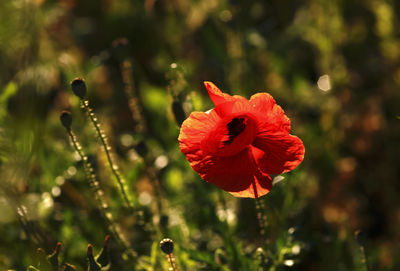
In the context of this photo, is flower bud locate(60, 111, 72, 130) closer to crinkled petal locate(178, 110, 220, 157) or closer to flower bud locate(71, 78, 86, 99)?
flower bud locate(71, 78, 86, 99)

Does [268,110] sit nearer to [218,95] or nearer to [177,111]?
[218,95]

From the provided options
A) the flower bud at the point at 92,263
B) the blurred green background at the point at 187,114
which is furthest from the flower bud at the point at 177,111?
the flower bud at the point at 92,263

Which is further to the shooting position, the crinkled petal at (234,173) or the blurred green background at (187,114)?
the blurred green background at (187,114)

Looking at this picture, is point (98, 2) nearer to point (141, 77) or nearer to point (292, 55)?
point (141, 77)

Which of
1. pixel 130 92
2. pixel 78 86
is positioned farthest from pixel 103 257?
pixel 130 92

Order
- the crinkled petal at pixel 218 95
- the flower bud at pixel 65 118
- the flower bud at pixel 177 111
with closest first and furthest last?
the crinkled petal at pixel 218 95 → the flower bud at pixel 65 118 → the flower bud at pixel 177 111

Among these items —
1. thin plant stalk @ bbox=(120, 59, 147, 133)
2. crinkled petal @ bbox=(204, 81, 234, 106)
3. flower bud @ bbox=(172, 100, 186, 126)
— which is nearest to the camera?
crinkled petal @ bbox=(204, 81, 234, 106)

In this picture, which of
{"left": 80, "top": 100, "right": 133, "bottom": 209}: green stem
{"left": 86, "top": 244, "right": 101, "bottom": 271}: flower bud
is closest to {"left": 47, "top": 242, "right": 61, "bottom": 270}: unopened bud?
{"left": 86, "top": 244, "right": 101, "bottom": 271}: flower bud

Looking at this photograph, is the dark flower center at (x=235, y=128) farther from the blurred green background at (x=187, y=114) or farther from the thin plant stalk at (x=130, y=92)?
the thin plant stalk at (x=130, y=92)
